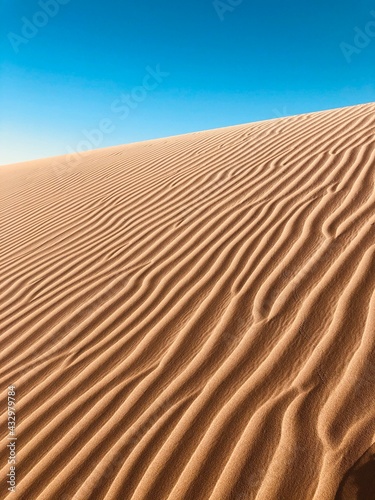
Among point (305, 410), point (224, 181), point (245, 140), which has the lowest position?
point (305, 410)

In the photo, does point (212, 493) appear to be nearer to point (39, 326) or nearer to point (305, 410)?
point (305, 410)

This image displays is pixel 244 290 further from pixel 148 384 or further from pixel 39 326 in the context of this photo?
pixel 39 326

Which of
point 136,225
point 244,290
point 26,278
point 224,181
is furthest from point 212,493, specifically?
point 224,181

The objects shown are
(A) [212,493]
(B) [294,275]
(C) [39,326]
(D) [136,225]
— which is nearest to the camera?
(A) [212,493]

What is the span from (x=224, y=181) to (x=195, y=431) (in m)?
3.67

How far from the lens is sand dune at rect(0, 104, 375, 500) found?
1.71 metres

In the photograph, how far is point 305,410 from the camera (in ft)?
5.95

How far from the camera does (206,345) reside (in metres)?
2.40

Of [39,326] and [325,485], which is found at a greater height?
[325,485]

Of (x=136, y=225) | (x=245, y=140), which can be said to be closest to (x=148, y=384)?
(x=136, y=225)

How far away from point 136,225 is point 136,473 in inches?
119

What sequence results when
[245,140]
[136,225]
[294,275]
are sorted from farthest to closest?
[245,140], [136,225], [294,275]

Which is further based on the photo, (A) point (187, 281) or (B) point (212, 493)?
(A) point (187, 281)

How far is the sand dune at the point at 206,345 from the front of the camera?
1715 millimetres
